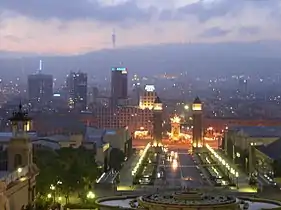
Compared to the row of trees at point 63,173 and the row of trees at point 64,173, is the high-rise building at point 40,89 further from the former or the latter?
the row of trees at point 63,173

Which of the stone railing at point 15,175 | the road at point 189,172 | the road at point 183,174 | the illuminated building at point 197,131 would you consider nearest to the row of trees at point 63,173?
the road at point 183,174

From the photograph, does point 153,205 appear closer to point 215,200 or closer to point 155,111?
point 215,200

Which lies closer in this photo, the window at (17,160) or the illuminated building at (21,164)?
the illuminated building at (21,164)

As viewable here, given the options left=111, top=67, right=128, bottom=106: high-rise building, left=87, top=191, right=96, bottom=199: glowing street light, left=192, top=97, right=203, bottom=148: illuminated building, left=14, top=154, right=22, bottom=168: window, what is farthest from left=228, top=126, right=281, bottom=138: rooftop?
left=111, top=67, right=128, bottom=106: high-rise building

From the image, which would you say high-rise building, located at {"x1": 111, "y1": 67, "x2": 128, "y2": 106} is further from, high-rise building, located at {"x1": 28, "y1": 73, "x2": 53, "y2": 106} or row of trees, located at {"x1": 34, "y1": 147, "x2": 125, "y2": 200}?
row of trees, located at {"x1": 34, "y1": 147, "x2": 125, "y2": 200}

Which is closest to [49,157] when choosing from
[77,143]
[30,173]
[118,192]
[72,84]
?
[118,192]

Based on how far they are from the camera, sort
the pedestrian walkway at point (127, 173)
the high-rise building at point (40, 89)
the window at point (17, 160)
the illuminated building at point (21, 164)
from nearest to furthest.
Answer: the illuminated building at point (21, 164), the window at point (17, 160), the pedestrian walkway at point (127, 173), the high-rise building at point (40, 89)
